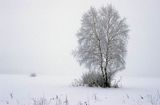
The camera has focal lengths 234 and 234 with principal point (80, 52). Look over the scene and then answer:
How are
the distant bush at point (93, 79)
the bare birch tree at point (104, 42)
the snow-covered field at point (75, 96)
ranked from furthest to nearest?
the bare birch tree at point (104, 42)
the distant bush at point (93, 79)
the snow-covered field at point (75, 96)

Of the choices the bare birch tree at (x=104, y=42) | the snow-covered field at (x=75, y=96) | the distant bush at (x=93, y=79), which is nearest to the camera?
the snow-covered field at (x=75, y=96)

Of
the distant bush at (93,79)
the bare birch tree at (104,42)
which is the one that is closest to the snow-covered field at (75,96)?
the distant bush at (93,79)

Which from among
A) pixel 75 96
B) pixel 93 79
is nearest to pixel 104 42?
pixel 93 79

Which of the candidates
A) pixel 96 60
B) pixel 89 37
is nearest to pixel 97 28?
pixel 89 37

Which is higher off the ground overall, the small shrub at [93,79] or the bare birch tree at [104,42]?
the bare birch tree at [104,42]

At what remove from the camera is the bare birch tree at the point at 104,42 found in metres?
28.2

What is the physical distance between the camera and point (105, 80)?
28250 mm

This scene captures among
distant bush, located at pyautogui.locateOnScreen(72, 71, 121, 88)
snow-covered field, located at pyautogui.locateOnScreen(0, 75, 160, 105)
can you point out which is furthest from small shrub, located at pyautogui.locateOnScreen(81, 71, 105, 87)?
snow-covered field, located at pyautogui.locateOnScreen(0, 75, 160, 105)

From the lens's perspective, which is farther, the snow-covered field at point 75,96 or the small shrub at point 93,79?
the small shrub at point 93,79

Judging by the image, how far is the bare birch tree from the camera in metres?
28.2

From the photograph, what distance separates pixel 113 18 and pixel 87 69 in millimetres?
7202

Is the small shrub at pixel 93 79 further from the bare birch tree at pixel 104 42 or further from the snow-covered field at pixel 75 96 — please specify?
the snow-covered field at pixel 75 96

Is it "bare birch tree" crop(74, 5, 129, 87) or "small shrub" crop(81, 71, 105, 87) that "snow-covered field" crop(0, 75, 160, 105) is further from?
"bare birch tree" crop(74, 5, 129, 87)

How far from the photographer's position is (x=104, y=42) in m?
28.5
